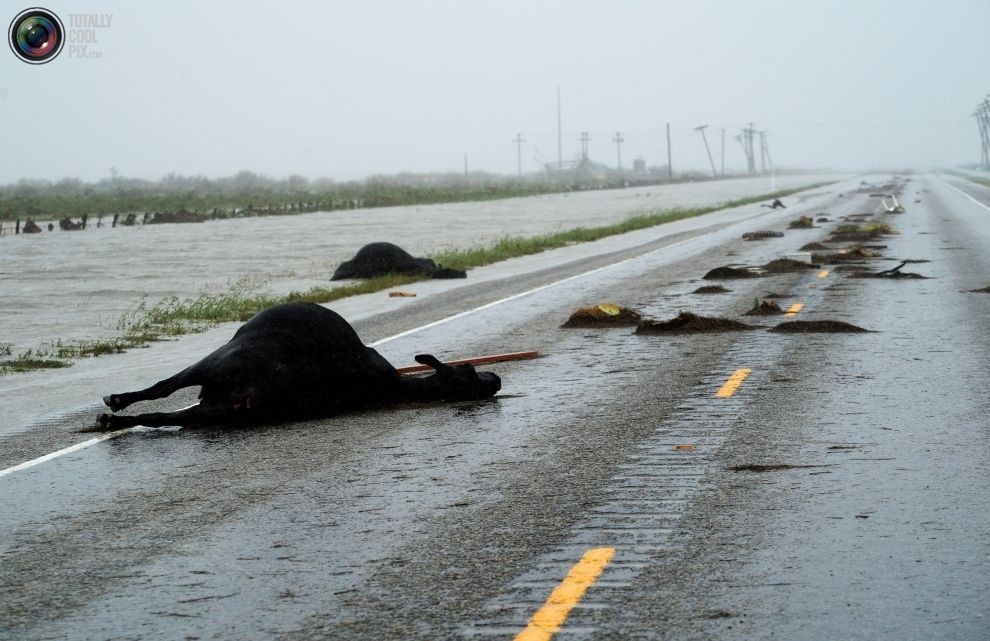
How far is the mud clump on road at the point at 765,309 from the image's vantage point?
16.7 meters

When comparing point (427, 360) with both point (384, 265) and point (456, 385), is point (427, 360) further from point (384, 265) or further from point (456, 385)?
point (384, 265)

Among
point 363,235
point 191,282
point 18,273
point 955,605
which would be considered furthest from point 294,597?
point 363,235

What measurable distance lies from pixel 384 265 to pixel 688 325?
13761mm

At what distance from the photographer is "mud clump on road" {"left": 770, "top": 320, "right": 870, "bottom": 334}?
1461 centimetres

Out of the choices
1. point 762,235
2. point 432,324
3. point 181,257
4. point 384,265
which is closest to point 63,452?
point 432,324

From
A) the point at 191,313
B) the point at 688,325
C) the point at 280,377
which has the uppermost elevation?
the point at 280,377

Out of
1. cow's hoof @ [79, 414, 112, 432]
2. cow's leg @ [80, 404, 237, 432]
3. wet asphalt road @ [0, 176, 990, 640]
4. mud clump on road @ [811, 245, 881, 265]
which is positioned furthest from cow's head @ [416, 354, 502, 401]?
mud clump on road @ [811, 245, 881, 265]

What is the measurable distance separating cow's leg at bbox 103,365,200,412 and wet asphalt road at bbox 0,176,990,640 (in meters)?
0.33

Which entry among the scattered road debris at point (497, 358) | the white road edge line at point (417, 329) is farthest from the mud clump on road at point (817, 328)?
the white road edge line at point (417, 329)

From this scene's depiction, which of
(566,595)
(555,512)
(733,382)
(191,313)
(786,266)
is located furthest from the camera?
(786,266)

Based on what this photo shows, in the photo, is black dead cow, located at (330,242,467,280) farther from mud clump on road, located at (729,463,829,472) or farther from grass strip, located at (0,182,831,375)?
mud clump on road, located at (729,463,829,472)

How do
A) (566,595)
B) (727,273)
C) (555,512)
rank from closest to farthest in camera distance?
1. (566,595)
2. (555,512)
3. (727,273)

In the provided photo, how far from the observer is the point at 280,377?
9.62 m

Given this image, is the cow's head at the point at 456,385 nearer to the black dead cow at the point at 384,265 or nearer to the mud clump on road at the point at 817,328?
the mud clump on road at the point at 817,328
